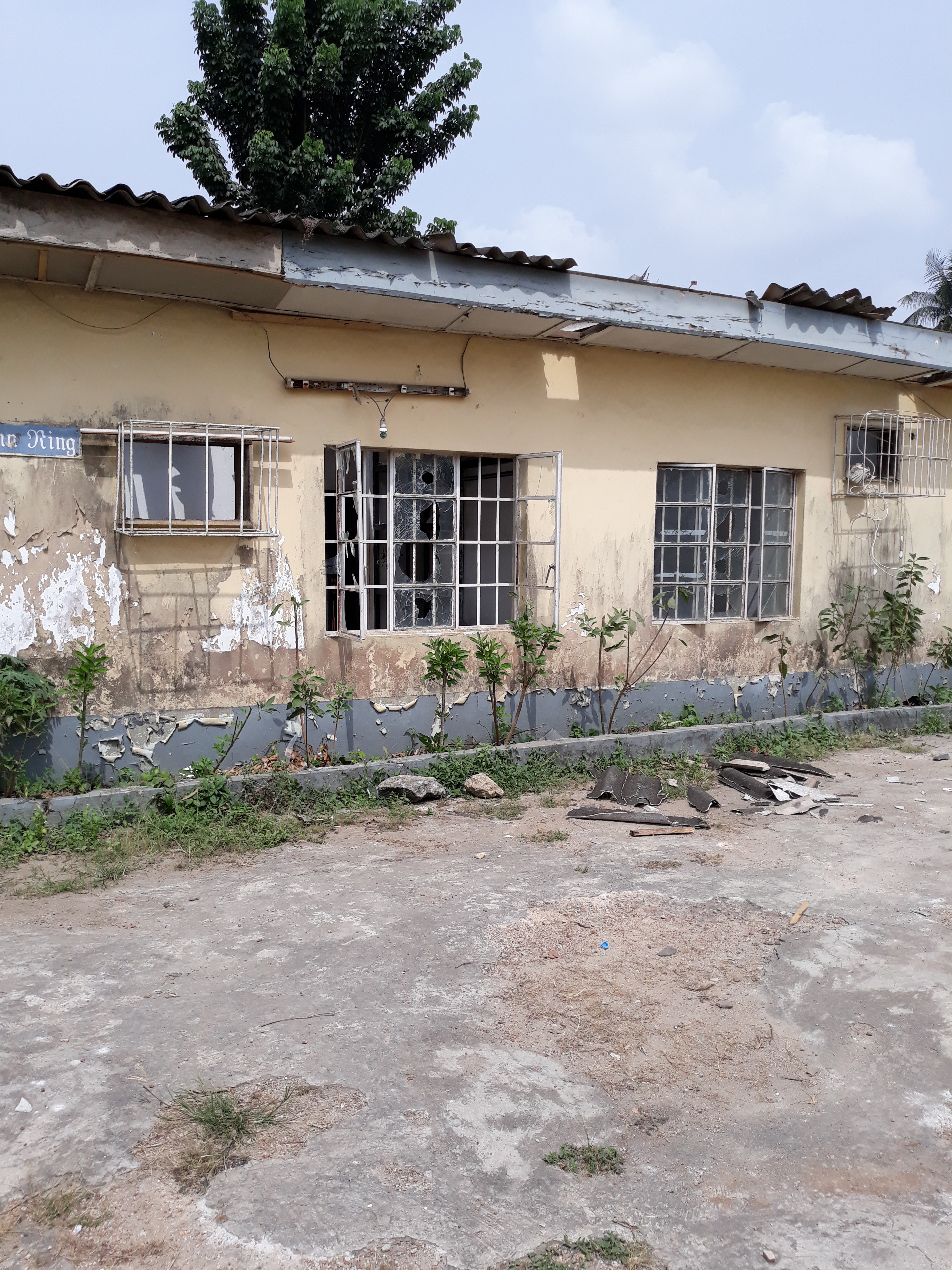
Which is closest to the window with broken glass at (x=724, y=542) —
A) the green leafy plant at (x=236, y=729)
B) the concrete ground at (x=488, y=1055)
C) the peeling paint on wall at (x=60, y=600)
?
the concrete ground at (x=488, y=1055)

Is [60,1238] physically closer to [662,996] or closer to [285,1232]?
[285,1232]

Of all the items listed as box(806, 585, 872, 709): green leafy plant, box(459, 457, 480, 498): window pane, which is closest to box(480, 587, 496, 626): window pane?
box(459, 457, 480, 498): window pane

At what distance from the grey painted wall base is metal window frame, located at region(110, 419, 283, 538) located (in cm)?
116

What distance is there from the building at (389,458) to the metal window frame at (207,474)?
0.9 inches

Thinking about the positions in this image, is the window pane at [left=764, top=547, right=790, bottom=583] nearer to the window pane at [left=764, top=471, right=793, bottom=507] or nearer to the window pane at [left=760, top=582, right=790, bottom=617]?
the window pane at [left=760, top=582, right=790, bottom=617]

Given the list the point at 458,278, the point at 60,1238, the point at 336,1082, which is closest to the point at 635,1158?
the point at 336,1082

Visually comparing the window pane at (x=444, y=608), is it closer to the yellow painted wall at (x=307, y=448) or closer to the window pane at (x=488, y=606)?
the window pane at (x=488, y=606)

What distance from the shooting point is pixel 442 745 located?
6.53m

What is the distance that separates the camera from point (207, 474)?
224 inches

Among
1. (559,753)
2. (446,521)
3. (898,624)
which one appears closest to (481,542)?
(446,521)

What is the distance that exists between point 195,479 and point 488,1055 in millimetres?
4136

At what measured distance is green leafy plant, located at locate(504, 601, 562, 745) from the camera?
6551 millimetres

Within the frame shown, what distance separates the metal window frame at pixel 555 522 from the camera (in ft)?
20.9

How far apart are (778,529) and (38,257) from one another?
626cm
